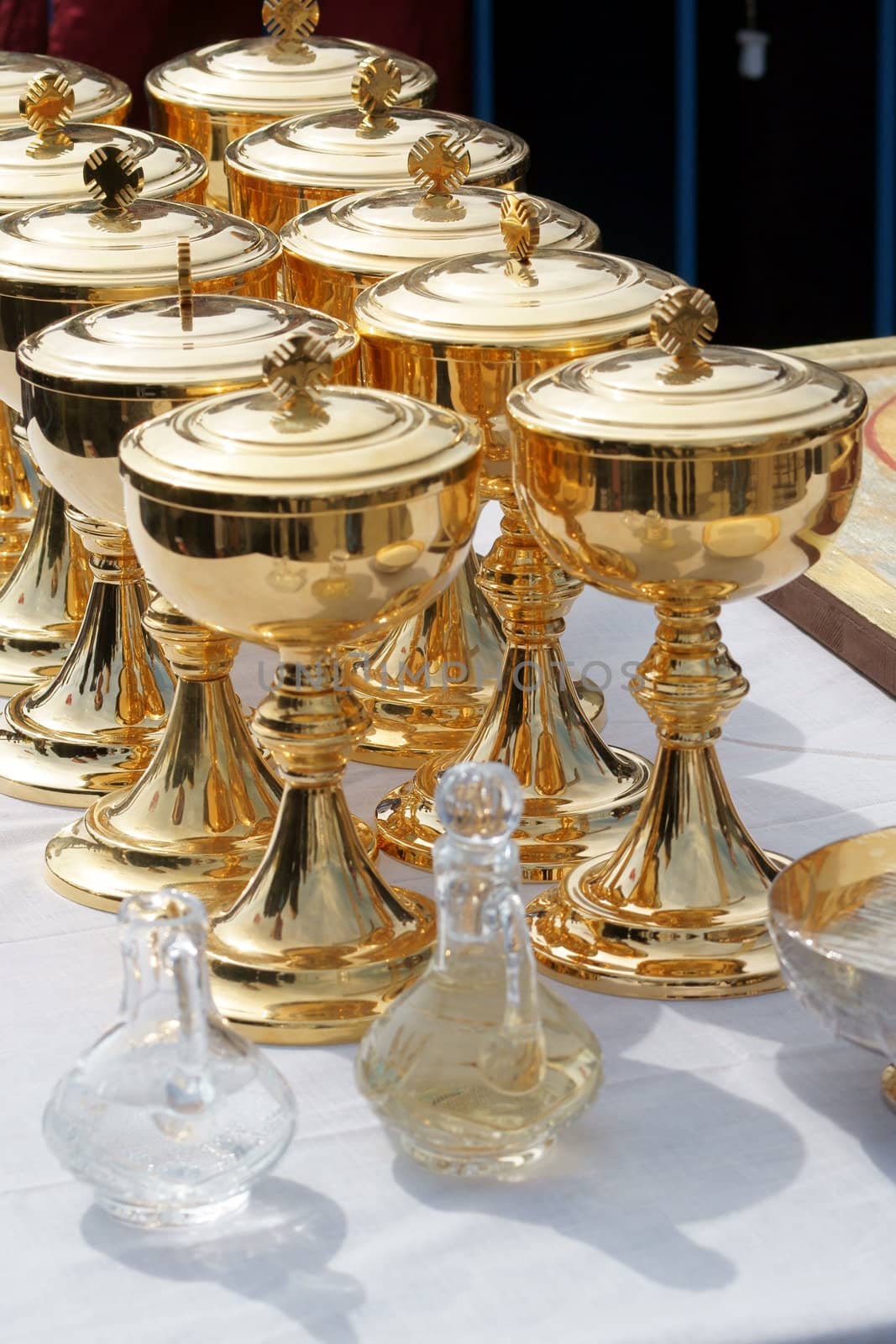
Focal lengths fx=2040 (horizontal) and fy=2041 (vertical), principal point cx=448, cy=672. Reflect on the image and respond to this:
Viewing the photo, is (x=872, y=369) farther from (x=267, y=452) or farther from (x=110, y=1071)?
(x=110, y=1071)

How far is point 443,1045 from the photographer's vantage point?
24.6 inches

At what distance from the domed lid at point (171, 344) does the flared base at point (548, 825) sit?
8.2 inches

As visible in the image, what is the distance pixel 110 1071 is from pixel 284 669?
0.17 meters

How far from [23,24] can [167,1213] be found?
1.64 m

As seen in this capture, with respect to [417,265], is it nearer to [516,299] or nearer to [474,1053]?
[516,299]

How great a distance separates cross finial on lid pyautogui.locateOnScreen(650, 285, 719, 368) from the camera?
0.70m

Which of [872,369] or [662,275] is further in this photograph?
[872,369]

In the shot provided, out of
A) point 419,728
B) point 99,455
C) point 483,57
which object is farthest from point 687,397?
point 483,57

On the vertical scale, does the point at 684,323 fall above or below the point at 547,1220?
above

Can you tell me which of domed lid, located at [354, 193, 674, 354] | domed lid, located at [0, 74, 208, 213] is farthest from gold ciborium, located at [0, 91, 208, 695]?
domed lid, located at [354, 193, 674, 354]

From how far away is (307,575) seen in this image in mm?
661

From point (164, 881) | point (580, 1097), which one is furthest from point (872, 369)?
point (580, 1097)

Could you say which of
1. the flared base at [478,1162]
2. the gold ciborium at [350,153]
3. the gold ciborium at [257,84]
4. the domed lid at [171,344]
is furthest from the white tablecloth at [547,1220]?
the gold ciborium at [257,84]

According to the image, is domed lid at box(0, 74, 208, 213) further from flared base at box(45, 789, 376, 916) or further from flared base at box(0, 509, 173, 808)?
flared base at box(45, 789, 376, 916)
